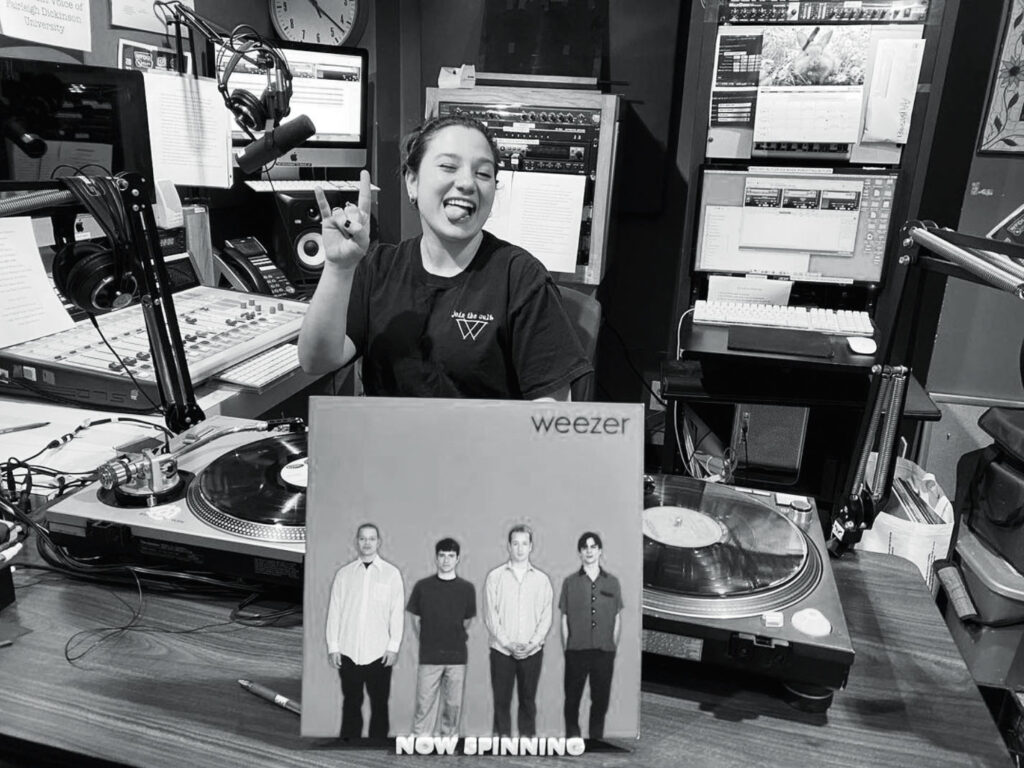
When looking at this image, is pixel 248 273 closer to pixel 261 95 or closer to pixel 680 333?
pixel 261 95

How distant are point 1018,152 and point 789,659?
8.92 feet

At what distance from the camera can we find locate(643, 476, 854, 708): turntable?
702 mm

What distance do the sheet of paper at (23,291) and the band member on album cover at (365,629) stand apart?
2.91ft

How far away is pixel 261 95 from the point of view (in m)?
2.22

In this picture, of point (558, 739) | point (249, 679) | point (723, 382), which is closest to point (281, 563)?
point (249, 679)

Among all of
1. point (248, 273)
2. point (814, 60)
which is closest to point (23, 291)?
point (248, 273)

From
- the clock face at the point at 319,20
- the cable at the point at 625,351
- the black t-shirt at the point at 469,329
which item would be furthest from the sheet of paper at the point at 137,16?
the cable at the point at 625,351

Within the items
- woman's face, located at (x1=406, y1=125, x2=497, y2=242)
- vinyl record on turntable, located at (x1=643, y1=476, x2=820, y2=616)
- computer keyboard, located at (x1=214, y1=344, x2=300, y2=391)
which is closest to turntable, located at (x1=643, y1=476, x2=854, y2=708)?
vinyl record on turntable, located at (x1=643, y1=476, x2=820, y2=616)

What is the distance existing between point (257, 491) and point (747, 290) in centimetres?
188

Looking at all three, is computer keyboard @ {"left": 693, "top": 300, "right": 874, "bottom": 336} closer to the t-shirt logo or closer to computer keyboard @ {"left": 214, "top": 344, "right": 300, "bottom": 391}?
the t-shirt logo

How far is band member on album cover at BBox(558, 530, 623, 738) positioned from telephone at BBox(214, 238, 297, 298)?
5.87ft

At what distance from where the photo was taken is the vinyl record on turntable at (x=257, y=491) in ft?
2.77

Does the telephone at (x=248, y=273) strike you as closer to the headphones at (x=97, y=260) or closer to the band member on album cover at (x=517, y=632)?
the headphones at (x=97, y=260)

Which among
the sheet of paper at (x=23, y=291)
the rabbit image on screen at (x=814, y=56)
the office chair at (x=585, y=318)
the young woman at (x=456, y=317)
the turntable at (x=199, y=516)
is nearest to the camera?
the turntable at (x=199, y=516)
